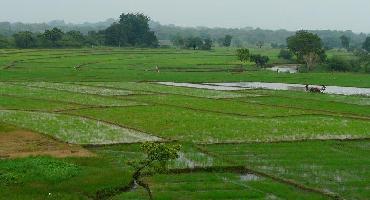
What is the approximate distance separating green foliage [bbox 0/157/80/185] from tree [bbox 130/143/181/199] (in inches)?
82.9

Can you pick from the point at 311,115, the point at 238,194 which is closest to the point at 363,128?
the point at 311,115

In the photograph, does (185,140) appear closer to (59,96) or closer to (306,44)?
(59,96)

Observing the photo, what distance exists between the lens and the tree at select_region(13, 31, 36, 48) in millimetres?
86250

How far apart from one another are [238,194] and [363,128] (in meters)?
13.0

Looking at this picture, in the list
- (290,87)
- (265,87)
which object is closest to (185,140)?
(265,87)

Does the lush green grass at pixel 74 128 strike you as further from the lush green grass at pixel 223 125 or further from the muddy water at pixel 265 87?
the muddy water at pixel 265 87

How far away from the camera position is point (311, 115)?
29953mm

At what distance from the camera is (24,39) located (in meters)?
86.4

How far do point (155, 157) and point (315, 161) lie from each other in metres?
6.88

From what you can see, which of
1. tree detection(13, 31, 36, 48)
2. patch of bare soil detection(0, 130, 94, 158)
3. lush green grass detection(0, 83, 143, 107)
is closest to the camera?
patch of bare soil detection(0, 130, 94, 158)

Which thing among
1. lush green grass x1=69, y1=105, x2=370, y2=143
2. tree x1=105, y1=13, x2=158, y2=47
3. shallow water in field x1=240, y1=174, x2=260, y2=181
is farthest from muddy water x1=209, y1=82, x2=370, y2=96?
tree x1=105, y1=13, x2=158, y2=47

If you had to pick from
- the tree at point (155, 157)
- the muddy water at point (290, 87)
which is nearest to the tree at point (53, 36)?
the muddy water at point (290, 87)

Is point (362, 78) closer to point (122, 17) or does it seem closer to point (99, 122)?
point (99, 122)

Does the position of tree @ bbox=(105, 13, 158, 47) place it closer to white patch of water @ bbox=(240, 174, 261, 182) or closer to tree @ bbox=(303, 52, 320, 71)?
tree @ bbox=(303, 52, 320, 71)
